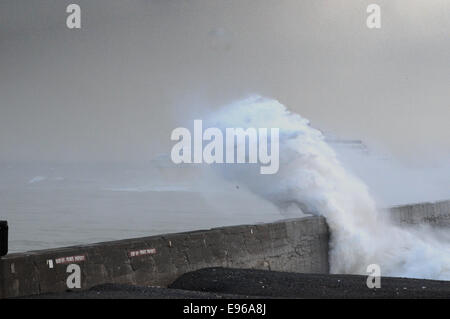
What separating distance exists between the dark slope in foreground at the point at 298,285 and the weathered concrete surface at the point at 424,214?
5927mm

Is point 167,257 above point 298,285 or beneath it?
above

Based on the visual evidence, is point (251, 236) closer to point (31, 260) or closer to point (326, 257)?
point (326, 257)

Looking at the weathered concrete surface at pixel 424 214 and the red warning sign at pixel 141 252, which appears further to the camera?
the weathered concrete surface at pixel 424 214

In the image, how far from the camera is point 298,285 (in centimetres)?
746

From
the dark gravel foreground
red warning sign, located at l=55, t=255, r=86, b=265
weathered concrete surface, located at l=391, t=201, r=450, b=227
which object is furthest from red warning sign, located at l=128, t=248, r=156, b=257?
weathered concrete surface, located at l=391, t=201, r=450, b=227

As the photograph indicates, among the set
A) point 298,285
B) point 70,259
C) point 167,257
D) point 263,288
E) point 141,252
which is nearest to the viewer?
point 70,259

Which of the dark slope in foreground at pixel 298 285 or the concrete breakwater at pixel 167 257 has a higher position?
the concrete breakwater at pixel 167 257

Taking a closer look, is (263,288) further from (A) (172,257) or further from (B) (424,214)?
(B) (424,214)

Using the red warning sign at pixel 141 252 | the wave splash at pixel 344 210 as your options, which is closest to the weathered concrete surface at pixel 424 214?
the wave splash at pixel 344 210

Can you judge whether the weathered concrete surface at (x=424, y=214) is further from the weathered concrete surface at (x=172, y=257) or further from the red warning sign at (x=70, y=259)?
the red warning sign at (x=70, y=259)

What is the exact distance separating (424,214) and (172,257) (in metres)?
8.44

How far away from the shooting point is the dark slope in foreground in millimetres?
6910

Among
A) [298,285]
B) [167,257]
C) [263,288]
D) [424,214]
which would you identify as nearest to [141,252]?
[167,257]

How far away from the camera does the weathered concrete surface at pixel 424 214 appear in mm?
14133
